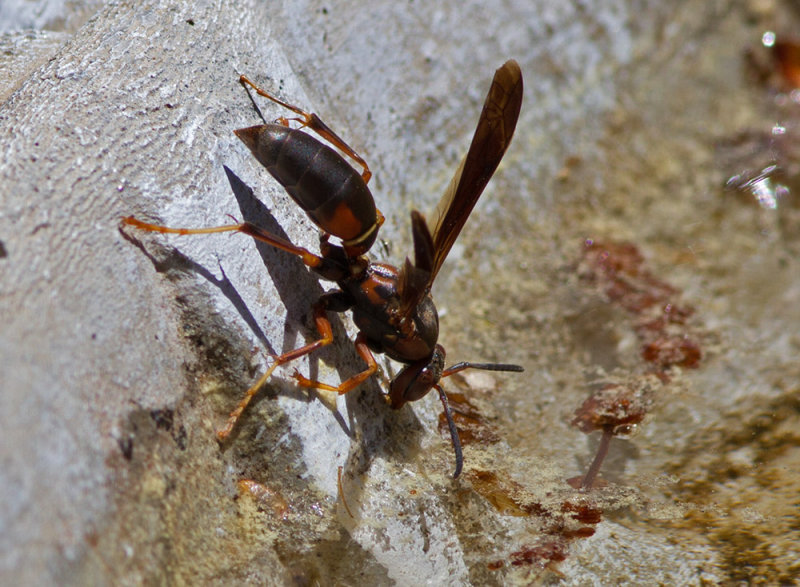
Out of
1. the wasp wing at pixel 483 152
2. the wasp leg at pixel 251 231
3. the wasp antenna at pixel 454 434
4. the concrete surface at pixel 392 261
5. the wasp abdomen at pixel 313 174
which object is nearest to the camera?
the concrete surface at pixel 392 261

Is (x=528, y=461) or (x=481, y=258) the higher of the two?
(x=481, y=258)

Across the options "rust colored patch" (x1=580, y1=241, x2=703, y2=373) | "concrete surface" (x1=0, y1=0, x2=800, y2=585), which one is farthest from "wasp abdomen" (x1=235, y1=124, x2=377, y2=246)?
"rust colored patch" (x1=580, y1=241, x2=703, y2=373)

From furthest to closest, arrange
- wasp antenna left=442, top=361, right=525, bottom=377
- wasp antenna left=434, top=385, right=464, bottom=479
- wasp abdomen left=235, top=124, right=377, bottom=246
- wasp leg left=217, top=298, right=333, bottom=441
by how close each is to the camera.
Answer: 1. wasp antenna left=442, top=361, right=525, bottom=377
2. wasp antenna left=434, top=385, right=464, bottom=479
3. wasp abdomen left=235, top=124, right=377, bottom=246
4. wasp leg left=217, top=298, right=333, bottom=441

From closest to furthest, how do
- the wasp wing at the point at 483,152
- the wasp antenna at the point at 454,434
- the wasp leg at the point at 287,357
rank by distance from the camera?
the wasp leg at the point at 287,357
the wasp wing at the point at 483,152
the wasp antenna at the point at 454,434

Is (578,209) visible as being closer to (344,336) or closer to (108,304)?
(344,336)

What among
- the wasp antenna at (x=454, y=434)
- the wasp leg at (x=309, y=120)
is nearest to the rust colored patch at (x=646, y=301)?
the wasp antenna at (x=454, y=434)

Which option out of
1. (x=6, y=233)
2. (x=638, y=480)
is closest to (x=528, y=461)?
(x=638, y=480)

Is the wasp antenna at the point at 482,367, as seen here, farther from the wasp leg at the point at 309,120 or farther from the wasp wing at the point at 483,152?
the wasp leg at the point at 309,120

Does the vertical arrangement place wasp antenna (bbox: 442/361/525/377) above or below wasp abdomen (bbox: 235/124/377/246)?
above

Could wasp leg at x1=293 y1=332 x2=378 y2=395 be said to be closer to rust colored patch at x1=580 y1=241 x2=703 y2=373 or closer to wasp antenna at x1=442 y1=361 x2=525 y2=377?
wasp antenna at x1=442 y1=361 x2=525 y2=377
